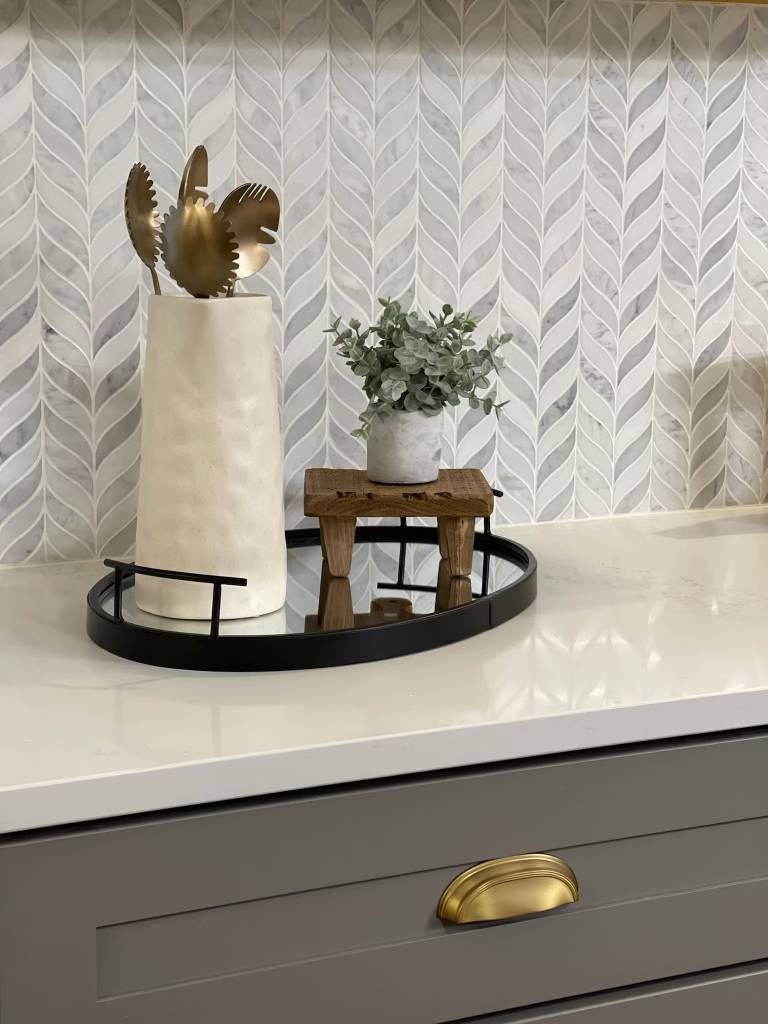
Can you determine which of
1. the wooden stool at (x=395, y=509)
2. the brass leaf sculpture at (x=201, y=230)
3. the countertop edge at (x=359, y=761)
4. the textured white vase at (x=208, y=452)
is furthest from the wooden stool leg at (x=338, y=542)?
the countertop edge at (x=359, y=761)

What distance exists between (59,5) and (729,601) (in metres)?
0.89

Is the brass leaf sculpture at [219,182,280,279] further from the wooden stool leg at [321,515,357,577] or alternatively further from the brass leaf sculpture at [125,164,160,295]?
the wooden stool leg at [321,515,357,577]

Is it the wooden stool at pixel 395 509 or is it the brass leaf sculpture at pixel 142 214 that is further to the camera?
the wooden stool at pixel 395 509

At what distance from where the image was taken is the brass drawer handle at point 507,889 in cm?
82

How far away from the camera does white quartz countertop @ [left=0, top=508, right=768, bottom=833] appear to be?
74 cm

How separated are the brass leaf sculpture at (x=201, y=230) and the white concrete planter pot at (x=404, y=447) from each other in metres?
0.22

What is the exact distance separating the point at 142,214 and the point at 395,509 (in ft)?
1.19

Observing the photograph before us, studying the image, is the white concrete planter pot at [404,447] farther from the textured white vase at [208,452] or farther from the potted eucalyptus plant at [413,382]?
the textured white vase at [208,452]

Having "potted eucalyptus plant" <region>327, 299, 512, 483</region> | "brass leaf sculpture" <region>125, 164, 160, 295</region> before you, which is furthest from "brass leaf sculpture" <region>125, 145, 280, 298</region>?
"potted eucalyptus plant" <region>327, 299, 512, 483</region>

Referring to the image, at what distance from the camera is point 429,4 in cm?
127

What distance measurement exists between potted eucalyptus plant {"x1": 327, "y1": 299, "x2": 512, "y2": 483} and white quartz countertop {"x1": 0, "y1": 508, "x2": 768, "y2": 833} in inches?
7.5

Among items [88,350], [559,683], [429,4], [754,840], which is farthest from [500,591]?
[429,4]

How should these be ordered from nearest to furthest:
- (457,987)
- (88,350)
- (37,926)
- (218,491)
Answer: (37,926) → (457,987) → (218,491) → (88,350)

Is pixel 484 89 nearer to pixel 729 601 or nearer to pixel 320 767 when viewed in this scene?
pixel 729 601
